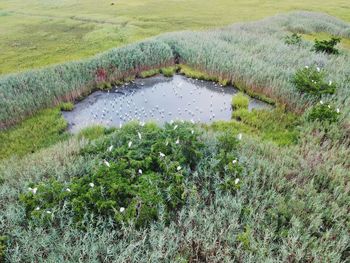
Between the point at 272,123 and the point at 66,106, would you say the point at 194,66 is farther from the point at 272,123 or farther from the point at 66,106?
the point at 66,106

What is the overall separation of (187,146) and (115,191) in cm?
206

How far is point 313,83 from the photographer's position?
446 inches

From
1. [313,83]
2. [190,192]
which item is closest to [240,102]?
[313,83]

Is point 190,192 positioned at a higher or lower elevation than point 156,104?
higher

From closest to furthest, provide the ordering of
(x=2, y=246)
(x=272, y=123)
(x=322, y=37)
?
1. (x=2, y=246)
2. (x=272, y=123)
3. (x=322, y=37)

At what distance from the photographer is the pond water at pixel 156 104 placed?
10961 mm

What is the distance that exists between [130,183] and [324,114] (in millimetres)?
6051

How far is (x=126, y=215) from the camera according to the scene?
584cm

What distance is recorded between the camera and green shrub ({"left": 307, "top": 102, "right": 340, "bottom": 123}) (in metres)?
9.40

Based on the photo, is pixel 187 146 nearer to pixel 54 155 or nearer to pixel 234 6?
pixel 54 155

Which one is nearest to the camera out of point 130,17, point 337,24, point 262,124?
point 262,124

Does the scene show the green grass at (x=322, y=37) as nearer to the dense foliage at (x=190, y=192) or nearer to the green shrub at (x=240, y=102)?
the dense foliage at (x=190, y=192)

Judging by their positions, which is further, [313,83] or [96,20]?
[96,20]

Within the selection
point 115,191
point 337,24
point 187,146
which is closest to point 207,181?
point 187,146
